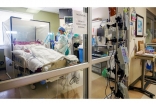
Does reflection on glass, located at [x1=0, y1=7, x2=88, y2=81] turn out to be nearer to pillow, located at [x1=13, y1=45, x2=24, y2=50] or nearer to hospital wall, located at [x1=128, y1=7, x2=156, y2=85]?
pillow, located at [x1=13, y1=45, x2=24, y2=50]

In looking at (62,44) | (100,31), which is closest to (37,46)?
(62,44)

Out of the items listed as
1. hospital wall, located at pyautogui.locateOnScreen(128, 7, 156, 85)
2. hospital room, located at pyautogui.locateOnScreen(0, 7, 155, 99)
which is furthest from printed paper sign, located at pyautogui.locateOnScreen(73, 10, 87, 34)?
hospital wall, located at pyautogui.locateOnScreen(128, 7, 156, 85)

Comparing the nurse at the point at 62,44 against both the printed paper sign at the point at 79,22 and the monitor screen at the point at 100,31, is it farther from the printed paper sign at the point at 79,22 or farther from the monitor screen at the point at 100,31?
the monitor screen at the point at 100,31

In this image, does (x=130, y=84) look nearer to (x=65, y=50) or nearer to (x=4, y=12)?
(x=65, y=50)

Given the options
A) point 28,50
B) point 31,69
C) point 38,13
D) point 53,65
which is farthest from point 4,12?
point 53,65

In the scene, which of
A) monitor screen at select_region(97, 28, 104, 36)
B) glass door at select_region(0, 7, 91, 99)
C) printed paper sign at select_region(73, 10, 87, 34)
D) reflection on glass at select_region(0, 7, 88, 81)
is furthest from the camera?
monitor screen at select_region(97, 28, 104, 36)

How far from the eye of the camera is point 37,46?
135 centimetres

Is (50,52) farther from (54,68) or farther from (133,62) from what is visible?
(133,62)

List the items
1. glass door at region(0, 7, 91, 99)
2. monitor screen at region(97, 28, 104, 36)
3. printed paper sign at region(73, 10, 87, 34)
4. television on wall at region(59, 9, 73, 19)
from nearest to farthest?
glass door at region(0, 7, 91, 99)
printed paper sign at region(73, 10, 87, 34)
television on wall at region(59, 9, 73, 19)
monitor screen at region(97, 28, 104, 36)

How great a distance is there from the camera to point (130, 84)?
242cm

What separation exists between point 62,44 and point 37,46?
0.40m

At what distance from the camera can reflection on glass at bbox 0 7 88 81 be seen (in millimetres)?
1045

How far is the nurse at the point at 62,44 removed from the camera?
5.06 ft
